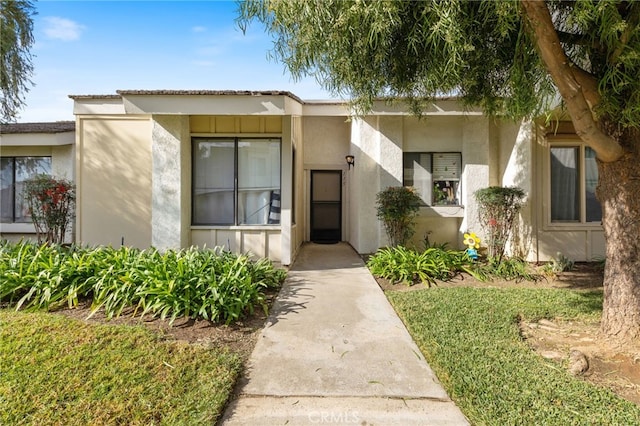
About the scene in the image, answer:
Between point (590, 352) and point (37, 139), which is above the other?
point (37, 139)

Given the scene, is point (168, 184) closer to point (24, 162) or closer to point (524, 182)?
point (24, 162)

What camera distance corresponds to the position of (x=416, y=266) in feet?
22.3

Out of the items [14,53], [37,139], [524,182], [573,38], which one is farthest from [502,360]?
[14,53]

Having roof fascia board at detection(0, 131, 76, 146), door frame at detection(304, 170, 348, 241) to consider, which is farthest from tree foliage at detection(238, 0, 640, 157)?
roof fascia board at detection(0, 131, 76, 146)

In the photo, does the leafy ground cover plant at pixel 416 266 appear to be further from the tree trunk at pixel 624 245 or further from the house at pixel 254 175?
the tree trunk at pixel 624 245

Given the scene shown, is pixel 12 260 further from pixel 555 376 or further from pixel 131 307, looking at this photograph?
pixel 555 376

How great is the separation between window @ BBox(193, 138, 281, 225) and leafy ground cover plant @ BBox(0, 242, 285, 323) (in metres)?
2.30

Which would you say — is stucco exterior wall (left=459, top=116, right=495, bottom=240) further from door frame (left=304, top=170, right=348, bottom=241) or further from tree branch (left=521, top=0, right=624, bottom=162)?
tree branch (left=521, top=0, right=624, bottom=162)

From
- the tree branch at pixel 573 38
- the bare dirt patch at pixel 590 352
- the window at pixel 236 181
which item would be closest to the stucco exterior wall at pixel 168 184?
the window at pixel 236 181

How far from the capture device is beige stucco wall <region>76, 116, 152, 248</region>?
8.13 m

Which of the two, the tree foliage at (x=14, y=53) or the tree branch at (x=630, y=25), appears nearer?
the tree branch at (x=630, y=25)

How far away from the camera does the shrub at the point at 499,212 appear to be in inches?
287

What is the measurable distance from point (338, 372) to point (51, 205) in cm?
838

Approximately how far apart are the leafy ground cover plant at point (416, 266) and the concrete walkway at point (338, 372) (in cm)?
112
